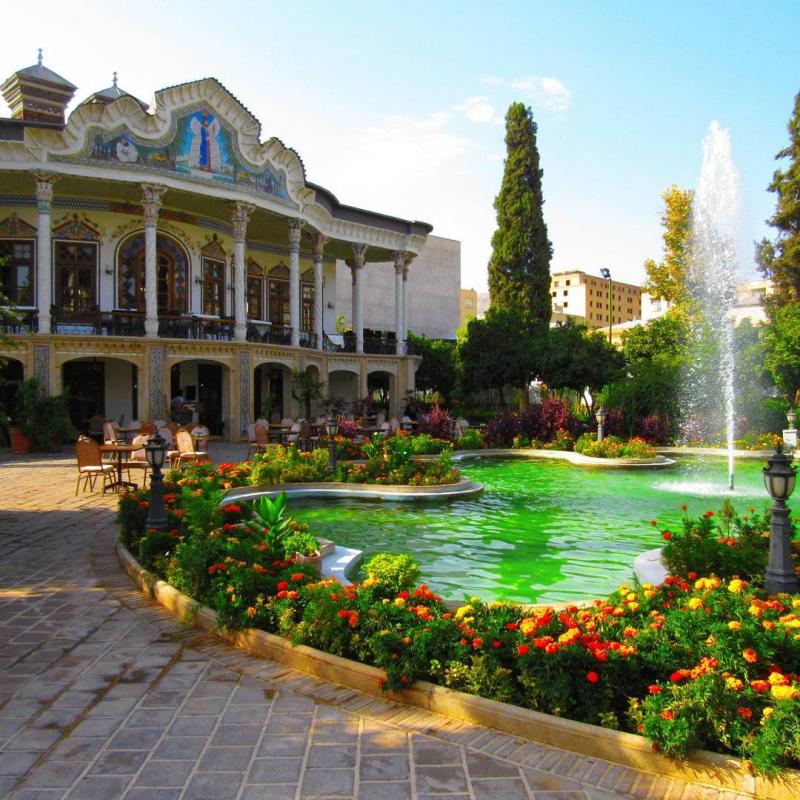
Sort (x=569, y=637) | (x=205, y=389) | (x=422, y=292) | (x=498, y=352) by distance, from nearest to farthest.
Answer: (x=569, y=637), (x=205, y=389), (x=498, y=352), (x=422, y=292)

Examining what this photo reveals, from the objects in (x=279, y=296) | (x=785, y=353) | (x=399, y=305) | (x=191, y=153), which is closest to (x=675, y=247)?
(x=785, y=353)

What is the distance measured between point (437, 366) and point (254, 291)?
30.7ft

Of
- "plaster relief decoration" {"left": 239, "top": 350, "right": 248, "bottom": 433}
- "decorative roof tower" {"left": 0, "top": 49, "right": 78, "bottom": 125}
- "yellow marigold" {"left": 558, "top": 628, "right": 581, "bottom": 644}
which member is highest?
"decorative roof tower" {"left": 0, "top": 49, "right": 78, "bottom": 125}

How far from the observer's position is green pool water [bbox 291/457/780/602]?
8.58m

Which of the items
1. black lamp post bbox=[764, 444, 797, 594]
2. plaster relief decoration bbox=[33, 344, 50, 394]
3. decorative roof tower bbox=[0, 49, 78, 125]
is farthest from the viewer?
decorative roof tower bbox=[0, 49, 78, 125]

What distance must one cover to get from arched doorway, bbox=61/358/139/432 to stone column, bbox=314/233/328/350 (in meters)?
7.08

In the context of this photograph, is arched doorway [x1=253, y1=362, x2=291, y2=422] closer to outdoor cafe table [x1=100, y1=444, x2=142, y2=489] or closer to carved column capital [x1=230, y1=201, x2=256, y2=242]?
carved column capital [x1=230, y1=201, x2=256, y2=242]

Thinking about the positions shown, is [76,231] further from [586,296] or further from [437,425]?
[586,296]

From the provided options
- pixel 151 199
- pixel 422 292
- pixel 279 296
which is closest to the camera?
pixel 151 199

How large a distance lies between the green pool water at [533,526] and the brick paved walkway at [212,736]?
328 cm

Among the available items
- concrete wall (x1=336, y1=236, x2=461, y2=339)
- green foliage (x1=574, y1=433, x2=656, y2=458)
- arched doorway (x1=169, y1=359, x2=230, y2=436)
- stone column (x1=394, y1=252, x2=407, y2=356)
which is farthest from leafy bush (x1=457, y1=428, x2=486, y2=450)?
concrete wall (x1=336, y1=236, x2=461, y2=339)

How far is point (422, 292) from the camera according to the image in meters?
45.8

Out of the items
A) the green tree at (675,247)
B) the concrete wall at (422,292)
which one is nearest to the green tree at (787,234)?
the green tree at (675,247)

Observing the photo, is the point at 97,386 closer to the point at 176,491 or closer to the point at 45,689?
the point at 176,491
